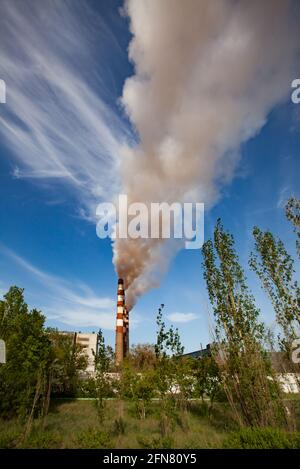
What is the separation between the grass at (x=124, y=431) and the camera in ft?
37.6

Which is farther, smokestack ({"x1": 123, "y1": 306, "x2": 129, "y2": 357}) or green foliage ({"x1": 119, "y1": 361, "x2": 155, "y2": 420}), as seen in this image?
smokestack ({"x1": 123, "y1": 306, "x2": 129, "y2": 357})

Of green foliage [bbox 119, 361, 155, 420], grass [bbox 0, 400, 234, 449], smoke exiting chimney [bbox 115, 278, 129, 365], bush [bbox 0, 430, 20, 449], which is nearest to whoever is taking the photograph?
grass [bbox 0, 400, 234, 449]

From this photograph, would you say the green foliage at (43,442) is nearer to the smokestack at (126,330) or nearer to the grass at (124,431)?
the grass at (124,431)

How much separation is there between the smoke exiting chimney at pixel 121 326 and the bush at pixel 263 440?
1178 inches

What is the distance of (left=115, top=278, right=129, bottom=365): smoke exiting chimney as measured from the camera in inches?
1533

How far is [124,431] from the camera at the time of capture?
15633 mm

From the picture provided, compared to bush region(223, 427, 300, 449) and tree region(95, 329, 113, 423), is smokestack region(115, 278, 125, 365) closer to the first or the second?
tree region(95, 329, 113, 423)

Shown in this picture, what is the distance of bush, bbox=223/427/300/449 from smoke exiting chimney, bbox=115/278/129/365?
29.9 meters

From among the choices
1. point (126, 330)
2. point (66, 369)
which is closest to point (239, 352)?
point (66, 369)

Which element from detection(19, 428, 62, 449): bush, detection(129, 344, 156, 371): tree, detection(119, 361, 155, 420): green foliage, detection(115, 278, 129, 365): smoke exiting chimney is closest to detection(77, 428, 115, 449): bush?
detection(19, 428, 62, 449): bush

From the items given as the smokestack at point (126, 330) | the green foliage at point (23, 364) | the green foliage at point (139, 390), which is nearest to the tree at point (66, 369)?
the smokestack at point (126, 330)

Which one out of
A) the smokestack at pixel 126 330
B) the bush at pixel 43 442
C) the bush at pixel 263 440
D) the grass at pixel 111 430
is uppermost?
the smokestack at pixel 126 330

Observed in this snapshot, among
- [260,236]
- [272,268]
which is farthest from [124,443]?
[260,236]
